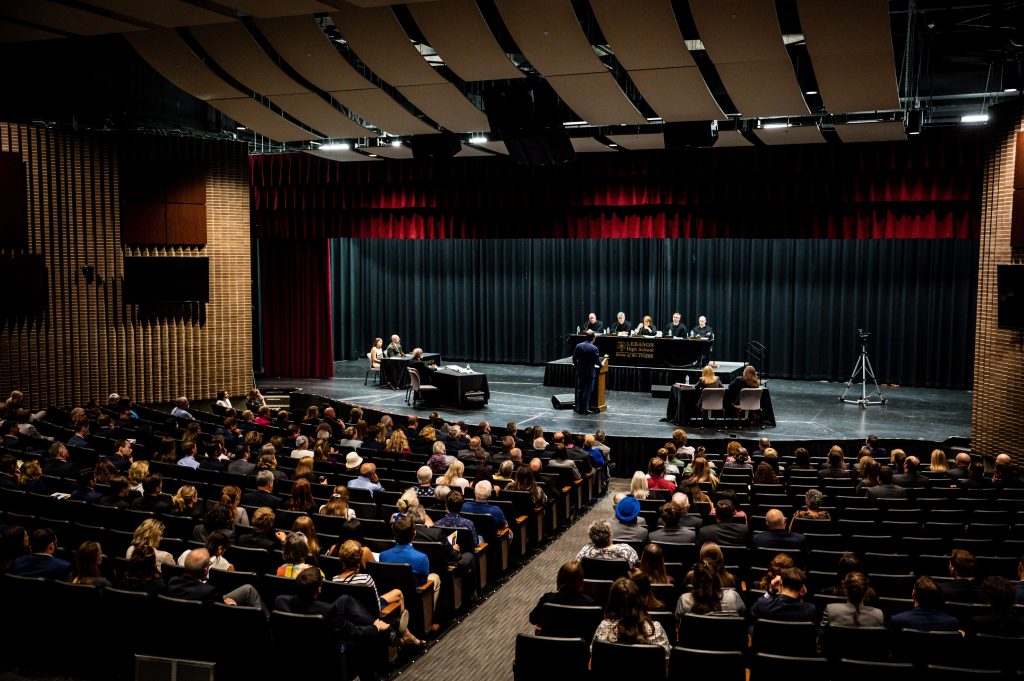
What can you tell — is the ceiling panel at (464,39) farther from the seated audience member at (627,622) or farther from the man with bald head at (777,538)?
the seated audience member at (627,622)

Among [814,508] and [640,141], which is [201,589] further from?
[640,141]

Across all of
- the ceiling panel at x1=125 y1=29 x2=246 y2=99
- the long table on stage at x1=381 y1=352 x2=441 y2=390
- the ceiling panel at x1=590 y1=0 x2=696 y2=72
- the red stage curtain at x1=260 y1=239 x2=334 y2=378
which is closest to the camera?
the ceiling panel at x1=590 y1=0 x2=696 y2=72

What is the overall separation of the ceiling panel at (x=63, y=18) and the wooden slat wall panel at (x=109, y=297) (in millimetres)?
3975

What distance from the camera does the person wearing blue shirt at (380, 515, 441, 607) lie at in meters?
6.55

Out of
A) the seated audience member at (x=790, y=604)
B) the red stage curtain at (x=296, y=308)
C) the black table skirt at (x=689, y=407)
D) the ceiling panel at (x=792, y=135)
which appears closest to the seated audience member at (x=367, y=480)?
the seated audience member at (x=790, y=604)

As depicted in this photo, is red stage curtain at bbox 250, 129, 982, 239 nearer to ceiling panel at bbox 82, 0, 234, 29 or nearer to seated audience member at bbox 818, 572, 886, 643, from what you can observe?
ceiling panel at bbox 82, 0, 234, 29

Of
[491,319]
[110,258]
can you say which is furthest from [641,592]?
[491,319]

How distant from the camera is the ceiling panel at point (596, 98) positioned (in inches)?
495

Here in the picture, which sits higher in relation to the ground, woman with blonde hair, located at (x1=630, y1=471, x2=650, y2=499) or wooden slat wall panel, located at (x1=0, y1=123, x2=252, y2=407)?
wooden slat wall panel, located at (x1=0, y1=123, x2=252, y2=407)

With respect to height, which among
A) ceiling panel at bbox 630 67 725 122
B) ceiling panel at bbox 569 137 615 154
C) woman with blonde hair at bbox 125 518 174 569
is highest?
ceiling panel at bbox 630 67 725 122

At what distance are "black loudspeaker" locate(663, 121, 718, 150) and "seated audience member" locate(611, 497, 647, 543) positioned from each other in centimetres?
857

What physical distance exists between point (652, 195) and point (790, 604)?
41.1 ft

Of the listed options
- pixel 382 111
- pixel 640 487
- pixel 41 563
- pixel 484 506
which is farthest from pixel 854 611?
pixel 382 111

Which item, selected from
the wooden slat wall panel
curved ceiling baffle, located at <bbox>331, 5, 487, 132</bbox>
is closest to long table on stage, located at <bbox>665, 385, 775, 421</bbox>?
curved ceiling baffle, located at <bbox>331, 5, 487, 132</bbox>
